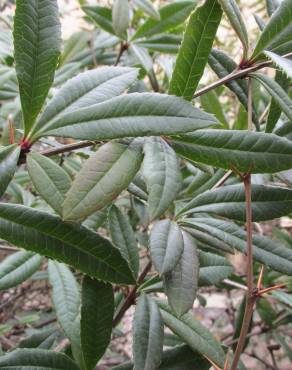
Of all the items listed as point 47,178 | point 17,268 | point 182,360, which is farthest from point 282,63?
point 17,268

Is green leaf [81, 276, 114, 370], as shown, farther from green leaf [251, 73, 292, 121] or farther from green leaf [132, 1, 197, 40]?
green leaf [132, 1, 197, 40]

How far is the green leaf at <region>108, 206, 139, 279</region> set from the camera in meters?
0.71

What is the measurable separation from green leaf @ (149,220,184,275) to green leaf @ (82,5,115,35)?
76cm

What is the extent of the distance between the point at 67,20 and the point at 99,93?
180cm

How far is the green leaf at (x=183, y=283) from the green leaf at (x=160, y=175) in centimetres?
9

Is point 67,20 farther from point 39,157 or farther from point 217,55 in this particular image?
point 39,157

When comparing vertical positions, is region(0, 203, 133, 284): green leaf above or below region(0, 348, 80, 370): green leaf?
above

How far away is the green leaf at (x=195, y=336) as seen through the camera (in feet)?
2.12

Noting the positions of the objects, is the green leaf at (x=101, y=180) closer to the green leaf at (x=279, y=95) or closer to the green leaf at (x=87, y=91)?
the green leaf at (x=87, y=91)

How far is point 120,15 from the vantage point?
40.6 inches

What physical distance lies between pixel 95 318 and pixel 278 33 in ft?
1.39

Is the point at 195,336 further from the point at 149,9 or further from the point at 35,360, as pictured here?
the point at 149,9

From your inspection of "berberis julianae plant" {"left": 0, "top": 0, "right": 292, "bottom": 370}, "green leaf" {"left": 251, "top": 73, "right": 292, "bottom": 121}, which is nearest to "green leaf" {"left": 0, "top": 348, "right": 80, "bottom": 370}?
"berberis julianae plant" {"left": 0, "top": 0, "right": 292, "bottom": 370}

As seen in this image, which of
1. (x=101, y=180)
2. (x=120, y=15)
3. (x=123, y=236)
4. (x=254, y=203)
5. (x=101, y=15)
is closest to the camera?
(x=101, y=180)
